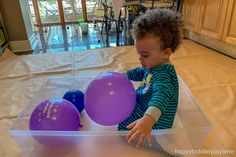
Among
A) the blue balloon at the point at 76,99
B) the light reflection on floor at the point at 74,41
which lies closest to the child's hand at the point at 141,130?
the blue balloon at the point at 76,99

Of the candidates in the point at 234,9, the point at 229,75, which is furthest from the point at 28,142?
the point at 234,9

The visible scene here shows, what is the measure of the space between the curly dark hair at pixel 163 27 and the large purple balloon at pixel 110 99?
199 mm

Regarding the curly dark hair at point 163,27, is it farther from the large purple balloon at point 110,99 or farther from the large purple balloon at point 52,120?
the large purple balloon at point 52,120

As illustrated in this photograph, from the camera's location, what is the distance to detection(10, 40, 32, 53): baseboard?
87.7 inches

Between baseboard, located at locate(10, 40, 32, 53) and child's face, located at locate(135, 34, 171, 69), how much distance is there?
73.4 inches

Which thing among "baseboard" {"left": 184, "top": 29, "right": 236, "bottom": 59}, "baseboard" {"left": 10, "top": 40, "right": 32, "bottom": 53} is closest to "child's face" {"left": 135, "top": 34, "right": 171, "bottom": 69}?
"baseboard" {"left": 184, "top": 29, "right": 236, "bottom": 59}

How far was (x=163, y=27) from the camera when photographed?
71cm

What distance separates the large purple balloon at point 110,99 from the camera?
793 mm

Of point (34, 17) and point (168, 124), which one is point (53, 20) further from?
point (168, 124)

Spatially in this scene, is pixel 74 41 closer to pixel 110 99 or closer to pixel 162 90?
pixel 110 99

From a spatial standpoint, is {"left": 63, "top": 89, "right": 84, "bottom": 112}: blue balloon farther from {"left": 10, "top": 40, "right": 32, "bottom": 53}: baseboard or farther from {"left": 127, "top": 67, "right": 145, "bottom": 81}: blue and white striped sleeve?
{"left": 10, "top": 40, "right": 32, "bottom": 53}: baseboard

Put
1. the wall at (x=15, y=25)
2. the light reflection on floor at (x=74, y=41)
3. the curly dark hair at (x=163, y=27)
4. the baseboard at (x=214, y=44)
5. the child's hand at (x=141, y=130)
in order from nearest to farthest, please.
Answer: the child's hand at (x=141, y=130) → the curly dark hair at (x=163, y=27) → the baseboard at (x=214, y=44) → the wall at (x=15, y=25) → the light reflection on floor at (x=74, y=41)

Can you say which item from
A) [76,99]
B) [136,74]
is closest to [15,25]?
[76,99]

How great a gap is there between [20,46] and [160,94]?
2.00 metres
